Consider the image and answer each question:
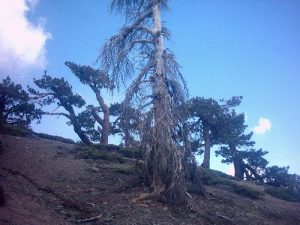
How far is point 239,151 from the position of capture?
30.5 metres

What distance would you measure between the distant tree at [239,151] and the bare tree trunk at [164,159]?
17495mm

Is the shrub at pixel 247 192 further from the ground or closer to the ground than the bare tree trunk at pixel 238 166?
closer to the ground

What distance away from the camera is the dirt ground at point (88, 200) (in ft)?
31.6

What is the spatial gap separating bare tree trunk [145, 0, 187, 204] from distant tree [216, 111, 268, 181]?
1749 centimetres

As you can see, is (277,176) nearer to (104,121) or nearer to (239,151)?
(239,151)

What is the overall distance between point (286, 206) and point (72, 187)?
1162 centimetres

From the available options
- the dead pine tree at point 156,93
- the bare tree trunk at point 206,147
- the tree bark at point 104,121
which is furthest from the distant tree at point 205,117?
the dead pine tree at point 156,93

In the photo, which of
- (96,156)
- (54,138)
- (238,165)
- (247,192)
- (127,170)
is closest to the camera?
(127,170)

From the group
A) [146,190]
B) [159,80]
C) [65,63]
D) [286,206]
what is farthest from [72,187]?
[65,63]

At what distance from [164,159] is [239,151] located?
2000 centimetres

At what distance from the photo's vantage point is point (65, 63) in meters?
29.4

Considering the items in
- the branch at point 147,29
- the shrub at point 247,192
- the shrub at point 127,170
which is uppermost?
the branch at point 147,29

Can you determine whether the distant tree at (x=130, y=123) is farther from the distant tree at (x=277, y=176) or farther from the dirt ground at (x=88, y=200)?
the distant tree at (x=277, y=176)

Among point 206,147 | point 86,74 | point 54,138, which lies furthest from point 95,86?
point 206,147
